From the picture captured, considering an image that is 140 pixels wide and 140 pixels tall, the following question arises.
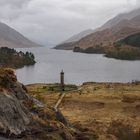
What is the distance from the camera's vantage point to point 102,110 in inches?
1875

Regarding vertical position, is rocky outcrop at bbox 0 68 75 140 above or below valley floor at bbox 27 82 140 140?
above

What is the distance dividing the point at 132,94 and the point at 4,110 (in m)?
33.8

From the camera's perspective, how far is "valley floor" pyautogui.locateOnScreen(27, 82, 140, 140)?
115ft

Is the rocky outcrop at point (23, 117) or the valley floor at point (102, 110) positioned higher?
the rocky outcrop at point (23, 117)

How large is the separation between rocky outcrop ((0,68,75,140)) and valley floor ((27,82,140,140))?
506 centimetres

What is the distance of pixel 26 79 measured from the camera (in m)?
116

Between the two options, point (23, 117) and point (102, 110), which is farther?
point (102, 110)

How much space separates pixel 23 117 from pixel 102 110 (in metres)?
21.9

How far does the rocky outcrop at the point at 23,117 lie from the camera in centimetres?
2527

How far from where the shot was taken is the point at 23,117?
26859 mm

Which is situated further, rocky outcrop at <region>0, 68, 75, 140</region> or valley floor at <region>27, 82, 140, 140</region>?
valley floor at <region>27, 82, 140, 140</region>

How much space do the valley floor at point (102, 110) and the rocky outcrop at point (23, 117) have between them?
199 inches

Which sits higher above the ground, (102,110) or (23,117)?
(23,117)

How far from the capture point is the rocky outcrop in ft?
82.9
